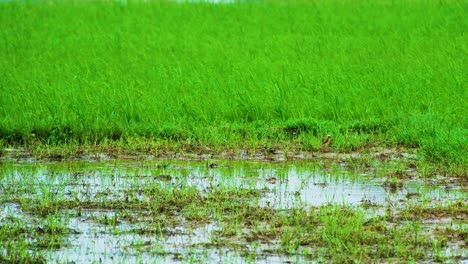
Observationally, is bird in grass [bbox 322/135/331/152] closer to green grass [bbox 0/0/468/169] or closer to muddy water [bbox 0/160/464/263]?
green grass [bbox 0/0/468/169]

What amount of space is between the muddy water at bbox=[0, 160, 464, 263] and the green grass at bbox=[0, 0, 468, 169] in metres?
0.90

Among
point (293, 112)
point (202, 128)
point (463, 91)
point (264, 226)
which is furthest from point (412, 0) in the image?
point (264, 226)

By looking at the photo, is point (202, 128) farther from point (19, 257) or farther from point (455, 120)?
point (19, 257)

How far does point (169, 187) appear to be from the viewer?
700 centimetres

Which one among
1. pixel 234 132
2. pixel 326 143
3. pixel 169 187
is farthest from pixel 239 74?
pixel 169 187

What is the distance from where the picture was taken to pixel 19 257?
516 centimetres

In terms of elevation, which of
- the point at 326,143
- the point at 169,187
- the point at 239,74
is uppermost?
the point at 239,74

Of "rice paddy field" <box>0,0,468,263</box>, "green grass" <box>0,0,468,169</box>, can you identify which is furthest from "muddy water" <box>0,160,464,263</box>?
"green grass" <box>0,0,468,169</box>

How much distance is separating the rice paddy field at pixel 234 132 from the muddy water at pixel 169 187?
2 centimetres

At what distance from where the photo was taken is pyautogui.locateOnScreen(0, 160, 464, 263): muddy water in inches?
211

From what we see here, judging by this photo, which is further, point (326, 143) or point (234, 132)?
point (234, 132)

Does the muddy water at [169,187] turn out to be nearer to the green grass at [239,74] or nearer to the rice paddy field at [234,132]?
the rice paddy field at [234,132]

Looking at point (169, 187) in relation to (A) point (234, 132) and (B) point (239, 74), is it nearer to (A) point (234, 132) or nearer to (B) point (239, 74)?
(A) point (234, 132)

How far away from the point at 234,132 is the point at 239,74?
265 cm
